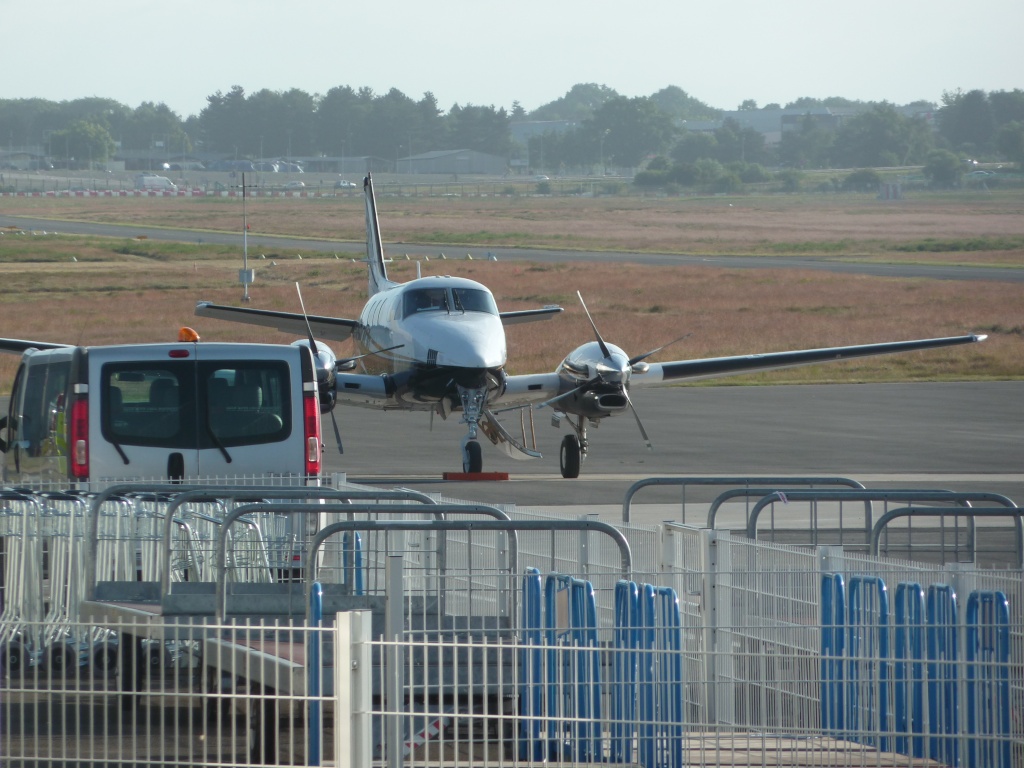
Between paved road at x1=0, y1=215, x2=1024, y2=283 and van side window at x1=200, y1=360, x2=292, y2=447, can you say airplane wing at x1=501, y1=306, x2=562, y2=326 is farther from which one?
paved road at x1=0, y1=215, x2=1024, y2=283

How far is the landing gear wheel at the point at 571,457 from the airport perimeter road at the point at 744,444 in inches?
9.2

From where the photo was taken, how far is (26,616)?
786 cm

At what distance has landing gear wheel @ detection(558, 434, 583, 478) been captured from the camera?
20094 millimetres

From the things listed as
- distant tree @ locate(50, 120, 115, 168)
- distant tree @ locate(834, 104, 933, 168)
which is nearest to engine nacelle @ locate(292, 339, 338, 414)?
distant tree @ locate(834, 104, 933, 168)


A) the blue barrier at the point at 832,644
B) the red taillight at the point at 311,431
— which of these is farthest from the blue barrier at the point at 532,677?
the red taillight at the point at 311,431

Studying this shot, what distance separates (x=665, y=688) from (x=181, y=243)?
89851 mm

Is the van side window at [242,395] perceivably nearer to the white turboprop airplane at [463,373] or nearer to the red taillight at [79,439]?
the red taillight at [79,439]

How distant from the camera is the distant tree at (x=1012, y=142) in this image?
175875 mm

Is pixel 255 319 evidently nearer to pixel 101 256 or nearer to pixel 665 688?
pixel 665 688

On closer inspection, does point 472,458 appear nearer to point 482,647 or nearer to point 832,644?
point 832,644

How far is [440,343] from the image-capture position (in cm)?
2014

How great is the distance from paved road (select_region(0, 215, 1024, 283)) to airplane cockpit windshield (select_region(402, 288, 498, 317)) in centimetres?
5165

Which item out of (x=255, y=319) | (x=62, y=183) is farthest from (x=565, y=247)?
(x=62, y=183)

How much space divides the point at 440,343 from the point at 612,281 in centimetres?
4950
